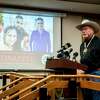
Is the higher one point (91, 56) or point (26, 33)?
point (26, 33)

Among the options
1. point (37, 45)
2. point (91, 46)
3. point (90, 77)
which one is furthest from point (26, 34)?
point (90, 77)

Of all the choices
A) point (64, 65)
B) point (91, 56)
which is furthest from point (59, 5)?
point (64, 65)

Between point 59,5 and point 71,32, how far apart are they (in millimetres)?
868

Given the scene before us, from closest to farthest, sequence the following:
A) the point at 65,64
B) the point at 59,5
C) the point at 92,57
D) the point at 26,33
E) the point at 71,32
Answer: the point at 65,64
the point at 92,57
the point at 59,5
the point at 26,33
the point at 71,32

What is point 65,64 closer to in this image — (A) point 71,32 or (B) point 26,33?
(B) point 26,33

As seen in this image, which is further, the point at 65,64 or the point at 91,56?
the point at 91,56

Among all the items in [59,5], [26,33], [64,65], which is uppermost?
[59,5]

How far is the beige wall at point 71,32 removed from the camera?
6531 mm

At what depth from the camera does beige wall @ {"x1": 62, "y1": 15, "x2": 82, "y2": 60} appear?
653cm

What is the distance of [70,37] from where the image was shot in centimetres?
659

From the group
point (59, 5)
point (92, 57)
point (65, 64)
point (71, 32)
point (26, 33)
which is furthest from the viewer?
point (71, 32)

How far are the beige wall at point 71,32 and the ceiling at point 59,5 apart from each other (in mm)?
241

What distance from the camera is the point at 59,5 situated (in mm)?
5949

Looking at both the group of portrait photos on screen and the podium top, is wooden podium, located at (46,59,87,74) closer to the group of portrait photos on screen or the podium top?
the podium top
